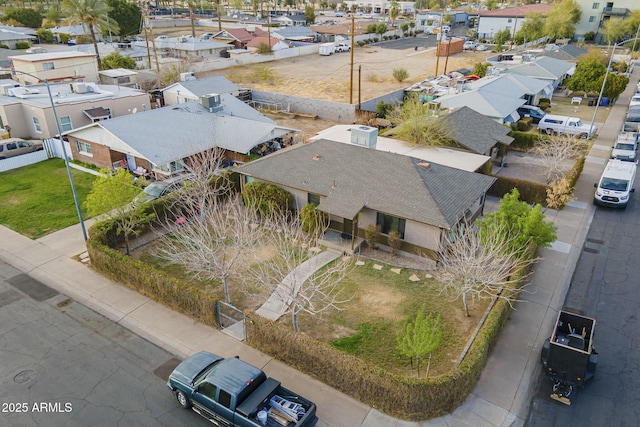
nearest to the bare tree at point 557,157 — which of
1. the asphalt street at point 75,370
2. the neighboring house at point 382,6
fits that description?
the asphalt street at point 75,370

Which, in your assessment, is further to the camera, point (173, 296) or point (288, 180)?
point (288, 180)

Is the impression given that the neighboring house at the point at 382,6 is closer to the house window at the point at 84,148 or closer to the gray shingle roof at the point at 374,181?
the house window at the point at 84,148

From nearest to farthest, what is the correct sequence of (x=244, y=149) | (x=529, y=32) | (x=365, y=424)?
1. (x=365, y=424)
2. (x=244, y=149)
3. (x=529, y=32)

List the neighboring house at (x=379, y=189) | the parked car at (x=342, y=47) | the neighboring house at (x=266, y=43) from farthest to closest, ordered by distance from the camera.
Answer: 1. the parked car at (x=342, y=47)
2. the neighboring house at (x=266, y=43)
3. the neighboring house at (x=379, y=189)

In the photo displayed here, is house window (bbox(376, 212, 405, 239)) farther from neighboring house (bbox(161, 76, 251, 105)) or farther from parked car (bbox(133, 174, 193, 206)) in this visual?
neighboring house (bbox(161, 76, 251, 105))

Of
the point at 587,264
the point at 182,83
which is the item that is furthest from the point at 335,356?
the point at 182,83

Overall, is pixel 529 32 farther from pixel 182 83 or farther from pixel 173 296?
pixel 173 296
